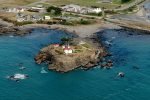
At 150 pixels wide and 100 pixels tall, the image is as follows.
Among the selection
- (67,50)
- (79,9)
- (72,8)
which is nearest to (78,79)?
(67,50)

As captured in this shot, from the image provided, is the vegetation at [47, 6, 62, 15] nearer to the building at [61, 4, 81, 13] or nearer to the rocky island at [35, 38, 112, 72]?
the building at [61, 4, 81, 13]

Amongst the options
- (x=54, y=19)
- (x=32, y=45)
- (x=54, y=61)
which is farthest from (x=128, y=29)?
(x=54, y=61)

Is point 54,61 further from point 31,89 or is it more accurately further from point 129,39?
point 129,39

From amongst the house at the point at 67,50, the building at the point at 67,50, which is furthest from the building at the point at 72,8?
the house at the point at 67,50

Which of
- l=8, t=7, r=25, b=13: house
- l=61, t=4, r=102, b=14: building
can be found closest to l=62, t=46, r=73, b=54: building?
l=61, t=4, r=102, b=14: building

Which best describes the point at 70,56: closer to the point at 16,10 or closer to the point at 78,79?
the point at 78,79
